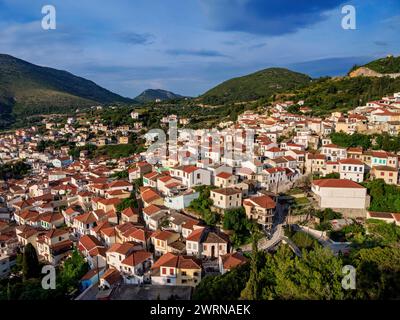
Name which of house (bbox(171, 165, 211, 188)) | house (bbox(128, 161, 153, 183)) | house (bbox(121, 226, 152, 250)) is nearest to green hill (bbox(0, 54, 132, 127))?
house (bbox(128, 161, 153, 183))

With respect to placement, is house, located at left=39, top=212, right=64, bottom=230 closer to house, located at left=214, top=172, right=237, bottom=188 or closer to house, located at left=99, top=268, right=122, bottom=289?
house, located at left=99, top=268, right=122, bottom=289

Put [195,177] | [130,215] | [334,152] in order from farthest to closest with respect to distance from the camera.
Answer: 1. [334,152]
2. [195,177]
3. [130,215]

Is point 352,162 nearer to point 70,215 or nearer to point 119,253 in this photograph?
point 119,253

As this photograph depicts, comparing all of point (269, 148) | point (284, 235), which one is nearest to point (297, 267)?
point (284, 235)

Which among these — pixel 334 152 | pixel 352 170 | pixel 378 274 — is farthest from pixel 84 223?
pixel 334 152

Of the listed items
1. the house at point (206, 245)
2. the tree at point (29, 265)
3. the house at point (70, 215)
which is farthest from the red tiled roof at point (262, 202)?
the house at point (70, 215)
